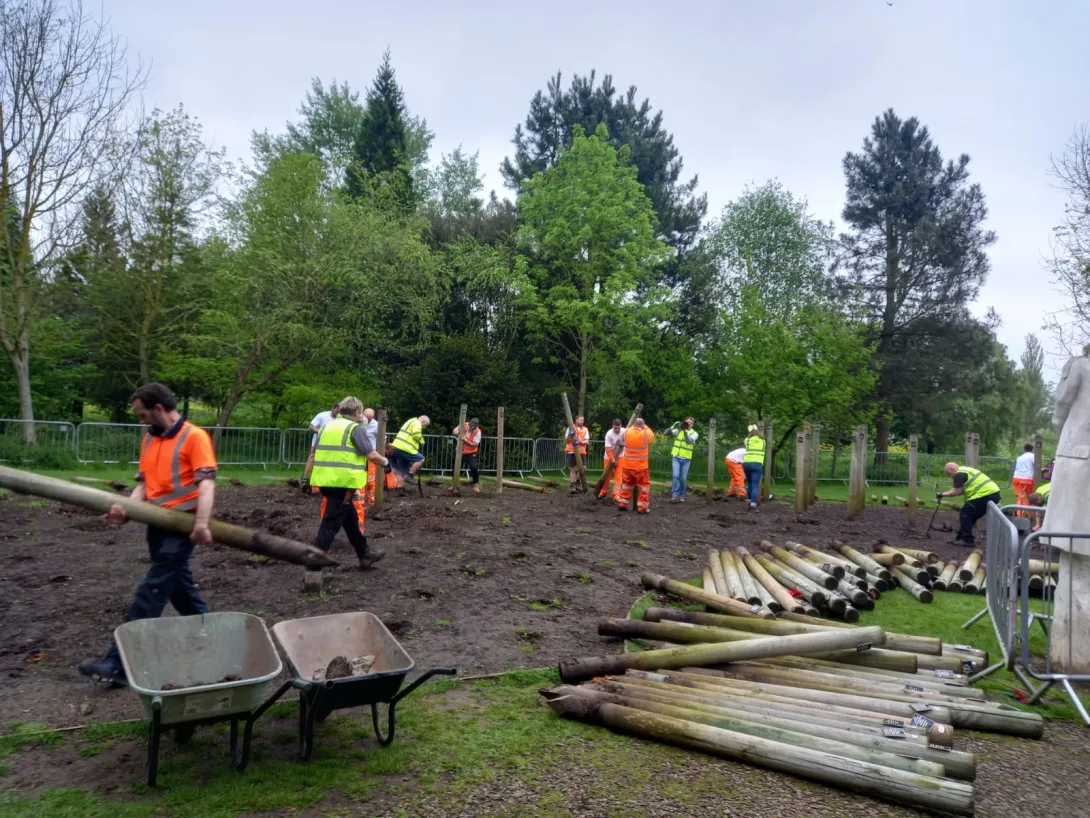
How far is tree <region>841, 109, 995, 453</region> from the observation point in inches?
1391

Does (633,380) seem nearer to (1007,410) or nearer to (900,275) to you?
(900,275)

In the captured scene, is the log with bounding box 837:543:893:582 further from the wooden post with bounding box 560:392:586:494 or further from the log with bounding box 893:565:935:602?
the wooden post with bounding box 560:392:586:494

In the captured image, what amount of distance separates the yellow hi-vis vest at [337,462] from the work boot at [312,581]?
3.03 ft

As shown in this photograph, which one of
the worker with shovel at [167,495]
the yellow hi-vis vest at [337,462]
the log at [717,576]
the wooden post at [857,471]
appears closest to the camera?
the worker with shovel at [167,495]

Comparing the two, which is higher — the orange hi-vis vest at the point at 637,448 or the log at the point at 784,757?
the orange hi-vis vest at the point at 637,448

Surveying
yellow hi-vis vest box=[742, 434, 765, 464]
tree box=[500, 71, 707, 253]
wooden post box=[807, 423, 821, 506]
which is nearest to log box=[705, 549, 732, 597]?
yellow hi-vis vest box=[742, 434, 765, 464]

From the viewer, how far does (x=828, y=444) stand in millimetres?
31375

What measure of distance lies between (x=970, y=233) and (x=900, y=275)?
3770mm

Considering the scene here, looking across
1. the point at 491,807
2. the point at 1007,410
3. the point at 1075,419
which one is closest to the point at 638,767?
the point at 491,807

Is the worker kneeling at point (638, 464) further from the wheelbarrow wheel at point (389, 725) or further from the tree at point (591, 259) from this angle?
the tree at point (591, 259)

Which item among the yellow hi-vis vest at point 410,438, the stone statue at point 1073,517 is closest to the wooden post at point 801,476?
the yellow hi-vis vest at point 410,438

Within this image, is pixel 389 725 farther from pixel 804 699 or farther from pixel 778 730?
pixel 804 699

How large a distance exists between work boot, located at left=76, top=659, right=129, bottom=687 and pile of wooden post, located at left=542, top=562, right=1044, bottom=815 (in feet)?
9.48

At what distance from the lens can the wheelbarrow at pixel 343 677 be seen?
3.97m
